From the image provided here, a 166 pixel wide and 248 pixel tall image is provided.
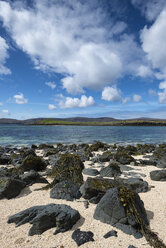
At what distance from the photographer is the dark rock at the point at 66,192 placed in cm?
677

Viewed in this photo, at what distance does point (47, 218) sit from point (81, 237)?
1.21 metres

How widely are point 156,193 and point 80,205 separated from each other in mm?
3963

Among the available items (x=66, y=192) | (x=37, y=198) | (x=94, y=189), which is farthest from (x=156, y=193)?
(x=37, y=198)

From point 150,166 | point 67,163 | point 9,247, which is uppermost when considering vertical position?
point 67,163

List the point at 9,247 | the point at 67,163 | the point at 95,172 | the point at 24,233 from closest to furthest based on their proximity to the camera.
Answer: the point at 9,247, the point at 24,233, the point at 67,163, the point at 95,172

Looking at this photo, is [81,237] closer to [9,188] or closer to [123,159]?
[9,188]

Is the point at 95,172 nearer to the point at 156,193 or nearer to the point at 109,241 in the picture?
the point at 156,193

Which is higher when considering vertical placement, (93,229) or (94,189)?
(94,189)

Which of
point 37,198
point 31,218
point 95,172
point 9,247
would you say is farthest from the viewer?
point 95,172

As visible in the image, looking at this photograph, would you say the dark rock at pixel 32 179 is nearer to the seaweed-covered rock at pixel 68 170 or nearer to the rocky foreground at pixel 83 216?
the rocky foreground at pixel 83 216

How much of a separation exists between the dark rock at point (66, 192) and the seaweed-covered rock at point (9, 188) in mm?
1856

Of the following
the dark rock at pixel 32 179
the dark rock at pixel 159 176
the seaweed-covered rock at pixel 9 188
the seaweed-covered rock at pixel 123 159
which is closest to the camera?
the seaweed-covered rock at pixel 9 188

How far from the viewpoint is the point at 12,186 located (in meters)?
7.30

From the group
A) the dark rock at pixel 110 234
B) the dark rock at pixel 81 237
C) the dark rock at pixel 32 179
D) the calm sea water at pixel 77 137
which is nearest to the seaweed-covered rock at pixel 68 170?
the dark rock at pixel 32 179
